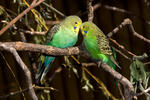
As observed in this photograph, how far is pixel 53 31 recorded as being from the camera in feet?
4.81

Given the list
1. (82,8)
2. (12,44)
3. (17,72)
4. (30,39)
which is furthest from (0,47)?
(82,8)

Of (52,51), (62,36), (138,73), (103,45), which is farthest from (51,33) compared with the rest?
(138,73)

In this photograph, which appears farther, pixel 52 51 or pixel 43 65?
pixel 43 65

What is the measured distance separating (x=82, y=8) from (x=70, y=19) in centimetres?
88

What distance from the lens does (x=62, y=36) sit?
4.78 feet

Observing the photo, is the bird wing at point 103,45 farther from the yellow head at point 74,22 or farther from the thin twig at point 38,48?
the thin twig at point 38,48

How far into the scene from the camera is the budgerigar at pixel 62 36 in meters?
1.43

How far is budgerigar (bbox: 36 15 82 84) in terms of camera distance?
1.43 m

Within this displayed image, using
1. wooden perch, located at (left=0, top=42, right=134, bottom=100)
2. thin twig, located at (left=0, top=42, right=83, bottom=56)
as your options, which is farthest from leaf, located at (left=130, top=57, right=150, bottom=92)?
thin twig, located at (left=0, top=42, right=83, bottom=56)

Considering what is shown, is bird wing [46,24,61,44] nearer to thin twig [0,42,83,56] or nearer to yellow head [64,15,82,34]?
yellow head [64,15,82,34]

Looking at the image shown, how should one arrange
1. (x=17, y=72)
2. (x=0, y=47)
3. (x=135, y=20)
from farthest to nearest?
(x=135, y=20)
(x=17, y=72)
(x=0, y=47)

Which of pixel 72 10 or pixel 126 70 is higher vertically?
pixel 72 10

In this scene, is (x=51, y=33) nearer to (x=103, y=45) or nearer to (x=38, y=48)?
(x=103, y=45)

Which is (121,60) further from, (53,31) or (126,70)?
(53,31)
